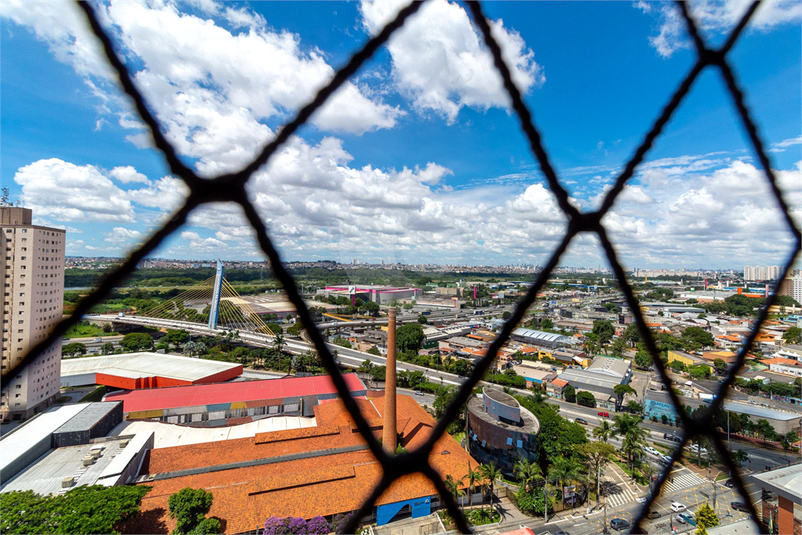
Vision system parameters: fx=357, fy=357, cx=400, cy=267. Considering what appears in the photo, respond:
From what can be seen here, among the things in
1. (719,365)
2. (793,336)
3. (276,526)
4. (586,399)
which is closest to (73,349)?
(276,526)

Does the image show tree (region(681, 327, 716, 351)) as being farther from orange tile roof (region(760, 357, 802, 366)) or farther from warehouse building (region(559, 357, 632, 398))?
warehouse building (region(559, 357, 632, 398))

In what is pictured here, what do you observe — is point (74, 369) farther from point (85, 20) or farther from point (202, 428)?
point (85, 20)

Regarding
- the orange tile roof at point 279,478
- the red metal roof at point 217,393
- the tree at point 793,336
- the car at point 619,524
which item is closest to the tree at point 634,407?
the car at point 619,524

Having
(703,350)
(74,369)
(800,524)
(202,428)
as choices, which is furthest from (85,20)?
(703,350)

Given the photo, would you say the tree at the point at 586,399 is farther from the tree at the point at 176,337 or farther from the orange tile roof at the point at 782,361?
the tree at the point at 176,337

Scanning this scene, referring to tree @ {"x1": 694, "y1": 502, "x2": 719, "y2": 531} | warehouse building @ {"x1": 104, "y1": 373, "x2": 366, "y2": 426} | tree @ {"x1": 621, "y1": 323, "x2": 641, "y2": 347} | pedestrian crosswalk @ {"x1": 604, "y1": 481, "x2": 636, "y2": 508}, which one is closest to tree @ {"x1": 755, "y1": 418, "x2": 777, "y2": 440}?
pedestrian crosswalk @ {"x1": 604, "y1": 481, "x2": 636, "y2": 508}
